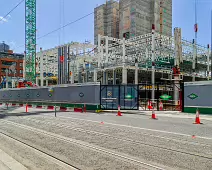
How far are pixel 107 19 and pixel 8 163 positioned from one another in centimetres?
10046

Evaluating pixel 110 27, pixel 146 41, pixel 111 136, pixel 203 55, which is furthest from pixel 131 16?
pixel 111 136

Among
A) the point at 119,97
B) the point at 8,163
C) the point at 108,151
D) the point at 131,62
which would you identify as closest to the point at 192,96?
the point at 119,97

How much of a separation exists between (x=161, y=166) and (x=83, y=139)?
4067 millimetres

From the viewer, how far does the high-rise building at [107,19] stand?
98.9m

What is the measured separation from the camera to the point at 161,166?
5.59 m

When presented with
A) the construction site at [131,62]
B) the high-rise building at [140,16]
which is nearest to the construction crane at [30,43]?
the construction site at [131,62]

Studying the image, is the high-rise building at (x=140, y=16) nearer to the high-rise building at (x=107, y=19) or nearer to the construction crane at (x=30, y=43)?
the high-rise building at (x=107, y=19)

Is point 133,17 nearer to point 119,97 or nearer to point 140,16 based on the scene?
point 140,16

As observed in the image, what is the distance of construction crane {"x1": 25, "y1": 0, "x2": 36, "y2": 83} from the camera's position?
234 ft

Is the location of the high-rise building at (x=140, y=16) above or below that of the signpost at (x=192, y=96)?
above

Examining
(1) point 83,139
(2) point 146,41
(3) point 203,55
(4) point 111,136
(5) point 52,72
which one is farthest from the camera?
(5) point 52,72

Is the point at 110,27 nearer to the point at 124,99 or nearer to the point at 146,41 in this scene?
the point at 146,41

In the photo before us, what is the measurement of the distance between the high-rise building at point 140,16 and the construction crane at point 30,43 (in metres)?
30.1

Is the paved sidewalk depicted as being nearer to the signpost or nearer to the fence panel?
the signpost
